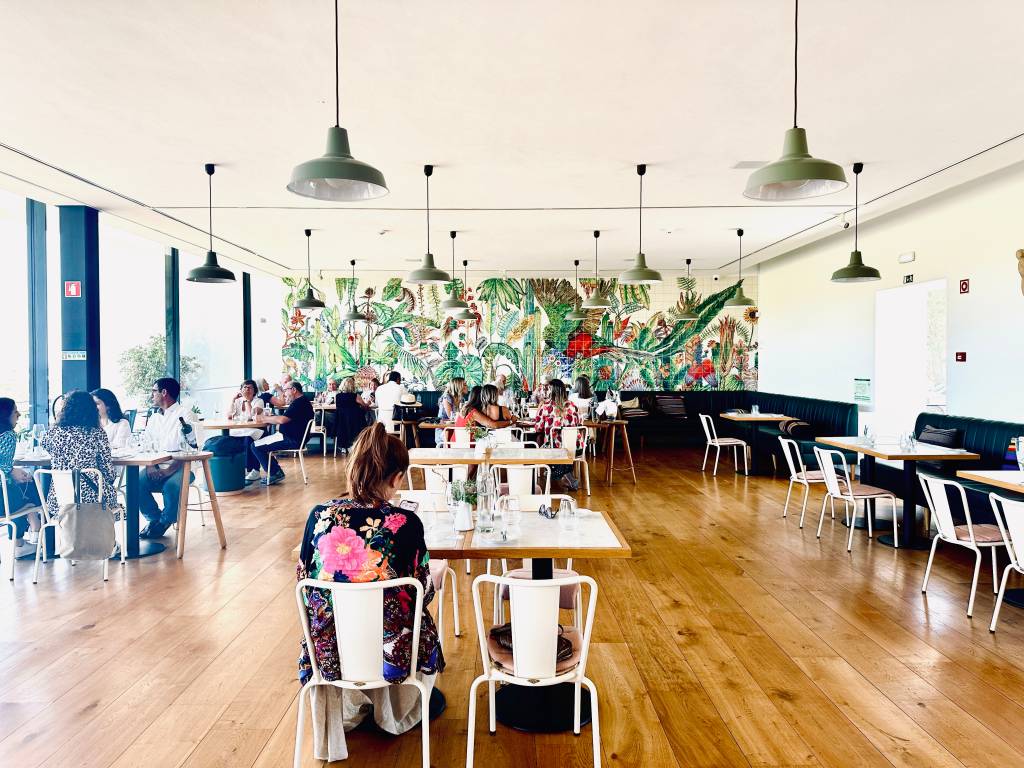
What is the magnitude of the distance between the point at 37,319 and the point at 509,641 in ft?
23.0

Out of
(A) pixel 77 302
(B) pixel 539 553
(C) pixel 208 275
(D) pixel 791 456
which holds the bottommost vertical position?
(D) pixel 791 456

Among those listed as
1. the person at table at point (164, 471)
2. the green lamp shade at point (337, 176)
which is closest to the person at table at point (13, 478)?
the person at table at point (164, 471)

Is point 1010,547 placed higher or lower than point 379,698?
higher

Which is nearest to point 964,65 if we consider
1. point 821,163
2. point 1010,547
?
point 821,163

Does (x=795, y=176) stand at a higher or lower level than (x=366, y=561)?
higher

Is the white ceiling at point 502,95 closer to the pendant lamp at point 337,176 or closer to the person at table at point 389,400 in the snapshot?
the pendant lamp at point 337,176

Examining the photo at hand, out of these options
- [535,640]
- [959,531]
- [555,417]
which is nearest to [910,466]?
[959,531]

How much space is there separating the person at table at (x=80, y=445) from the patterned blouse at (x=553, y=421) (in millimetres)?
4293

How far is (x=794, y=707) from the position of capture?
3098mm

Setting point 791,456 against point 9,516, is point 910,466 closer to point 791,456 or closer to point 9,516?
point 791,456

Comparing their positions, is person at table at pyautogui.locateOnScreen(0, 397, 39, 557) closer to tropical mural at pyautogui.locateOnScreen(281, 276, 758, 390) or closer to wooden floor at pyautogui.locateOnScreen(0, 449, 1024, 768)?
wooden floor at pyautogui.locateOnScreen(0, 449, 1024, 768)

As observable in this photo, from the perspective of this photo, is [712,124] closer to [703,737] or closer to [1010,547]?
[1010,547]

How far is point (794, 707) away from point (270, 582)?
354 centimetres

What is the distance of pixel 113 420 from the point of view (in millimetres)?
6211
